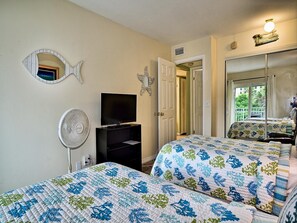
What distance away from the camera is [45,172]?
231cm

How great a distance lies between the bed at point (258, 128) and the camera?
10.2 ft

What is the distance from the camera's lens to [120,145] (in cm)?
297

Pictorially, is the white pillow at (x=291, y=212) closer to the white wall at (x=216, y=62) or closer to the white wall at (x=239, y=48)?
the white wall at (x=216, y=62)

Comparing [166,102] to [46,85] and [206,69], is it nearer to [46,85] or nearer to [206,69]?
[206,69]

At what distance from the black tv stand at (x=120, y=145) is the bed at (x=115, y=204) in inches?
57.5

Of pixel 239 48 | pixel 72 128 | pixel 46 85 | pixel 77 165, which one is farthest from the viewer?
pixel 239 48

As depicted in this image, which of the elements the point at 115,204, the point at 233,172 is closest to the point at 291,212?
the point at 115,204

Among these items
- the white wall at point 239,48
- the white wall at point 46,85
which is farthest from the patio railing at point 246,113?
the white wall at point 46,85

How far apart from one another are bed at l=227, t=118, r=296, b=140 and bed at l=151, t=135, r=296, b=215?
1.40 m

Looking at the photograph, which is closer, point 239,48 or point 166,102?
point 239,48

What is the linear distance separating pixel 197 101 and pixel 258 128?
7.42 ft

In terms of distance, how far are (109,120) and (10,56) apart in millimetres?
1455

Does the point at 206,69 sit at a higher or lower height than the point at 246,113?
higher

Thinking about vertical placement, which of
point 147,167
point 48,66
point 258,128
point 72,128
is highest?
point 48,66
